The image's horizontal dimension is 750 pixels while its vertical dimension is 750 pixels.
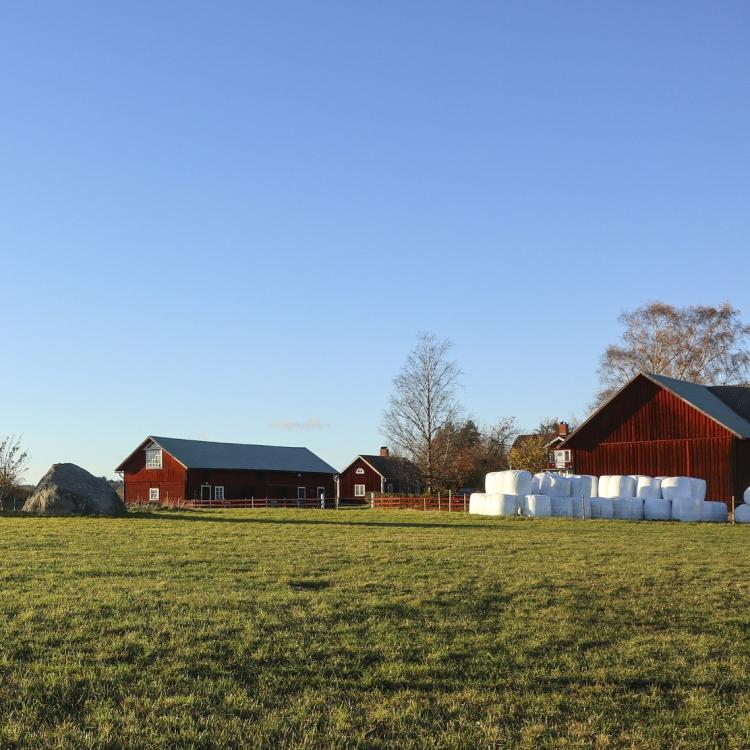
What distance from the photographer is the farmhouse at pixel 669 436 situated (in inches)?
1570

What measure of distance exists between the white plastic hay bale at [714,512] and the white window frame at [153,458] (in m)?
42.4

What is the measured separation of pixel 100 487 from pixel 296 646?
1111 inches

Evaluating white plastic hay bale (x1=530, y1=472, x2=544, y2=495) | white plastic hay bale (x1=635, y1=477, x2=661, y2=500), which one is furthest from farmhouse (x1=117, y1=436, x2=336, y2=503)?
white plastic hay bale (x1=635, y1=477, x2=661, y2=500)

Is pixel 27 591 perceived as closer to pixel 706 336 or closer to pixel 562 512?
pixel 562 512

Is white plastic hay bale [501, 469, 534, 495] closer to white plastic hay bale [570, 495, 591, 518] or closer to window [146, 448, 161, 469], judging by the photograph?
white plastic hay bale [570, 495, 591, 518]

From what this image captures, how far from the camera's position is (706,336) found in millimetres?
57312

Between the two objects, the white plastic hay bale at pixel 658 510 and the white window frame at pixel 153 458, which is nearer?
the white plastic hay bale at pixel 658 510

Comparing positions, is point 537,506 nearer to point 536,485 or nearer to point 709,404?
point 536,485

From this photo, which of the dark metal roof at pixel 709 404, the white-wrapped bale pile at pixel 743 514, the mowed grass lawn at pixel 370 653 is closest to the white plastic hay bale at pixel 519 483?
the white-wrapped bale pile at pixel 743 514

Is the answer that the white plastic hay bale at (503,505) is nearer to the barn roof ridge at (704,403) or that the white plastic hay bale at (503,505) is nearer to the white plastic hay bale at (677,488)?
the white plastic hay bale at (677,488)

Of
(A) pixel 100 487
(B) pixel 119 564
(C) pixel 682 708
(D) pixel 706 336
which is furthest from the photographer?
(D) pixel 706 336

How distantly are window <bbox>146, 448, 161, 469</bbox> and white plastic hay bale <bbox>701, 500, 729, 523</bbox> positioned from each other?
1672 inches

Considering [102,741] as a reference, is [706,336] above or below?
above

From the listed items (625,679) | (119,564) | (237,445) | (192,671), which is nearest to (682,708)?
(625,679)
